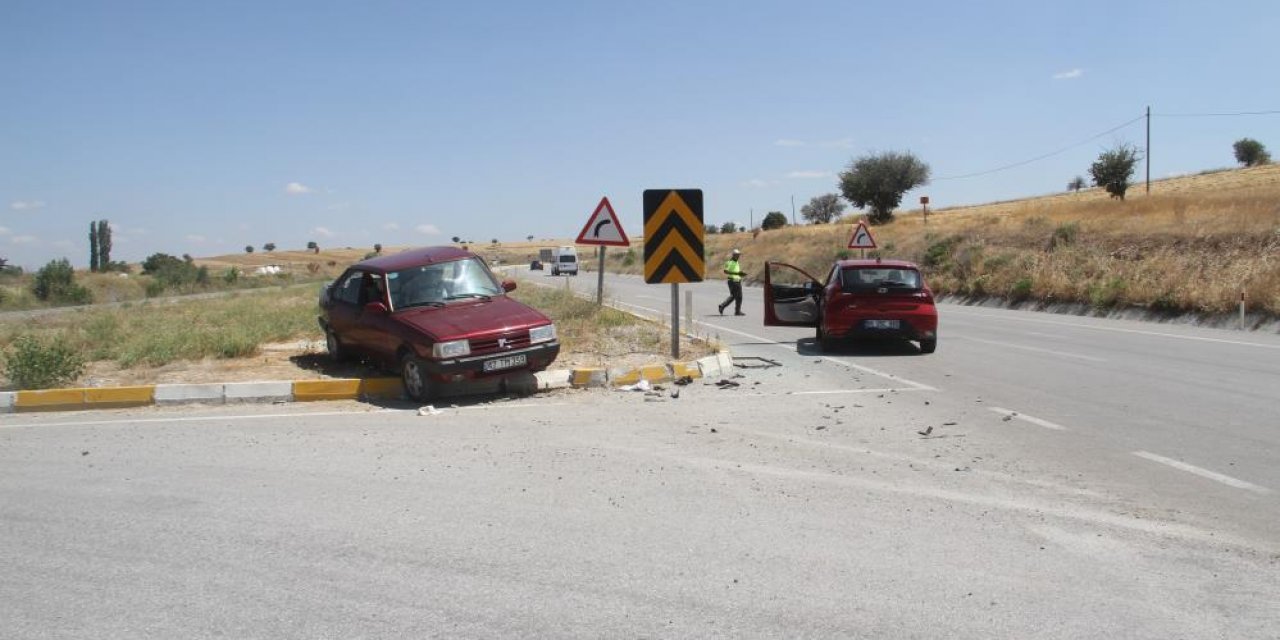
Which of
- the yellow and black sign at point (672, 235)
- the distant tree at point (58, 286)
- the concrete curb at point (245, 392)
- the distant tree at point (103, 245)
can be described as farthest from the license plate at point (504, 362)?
the distant tree at point (103, 245)

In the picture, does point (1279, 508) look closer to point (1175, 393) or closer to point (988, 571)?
point (988, 571)

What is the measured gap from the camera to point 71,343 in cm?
1524

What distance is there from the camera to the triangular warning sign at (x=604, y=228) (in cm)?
1591

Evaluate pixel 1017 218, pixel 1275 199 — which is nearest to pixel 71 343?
pixel 1275 199

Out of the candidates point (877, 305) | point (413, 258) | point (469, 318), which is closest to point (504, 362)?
point (469, 318)

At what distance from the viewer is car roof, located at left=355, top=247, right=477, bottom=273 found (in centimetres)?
1184

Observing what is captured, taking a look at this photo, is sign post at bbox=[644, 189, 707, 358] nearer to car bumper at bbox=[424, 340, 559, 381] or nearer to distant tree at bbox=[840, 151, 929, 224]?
→ car bumper at bbox=[424, 340, 559, 381]

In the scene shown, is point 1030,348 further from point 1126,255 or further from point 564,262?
point 564,262

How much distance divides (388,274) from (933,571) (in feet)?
28.1

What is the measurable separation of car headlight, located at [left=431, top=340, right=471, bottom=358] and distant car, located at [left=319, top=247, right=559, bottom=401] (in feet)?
0.04

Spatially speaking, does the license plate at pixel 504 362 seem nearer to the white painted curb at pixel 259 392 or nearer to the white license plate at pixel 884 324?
the white painted curb at pixel 259 392

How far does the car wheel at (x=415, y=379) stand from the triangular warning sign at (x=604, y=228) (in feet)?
19.4

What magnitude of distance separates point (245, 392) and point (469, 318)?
8.71ft

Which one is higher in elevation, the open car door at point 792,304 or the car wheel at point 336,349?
the open car door at point 792,304
